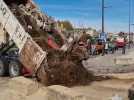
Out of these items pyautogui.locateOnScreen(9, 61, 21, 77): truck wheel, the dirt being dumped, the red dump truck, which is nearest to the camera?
the dirt being dumped

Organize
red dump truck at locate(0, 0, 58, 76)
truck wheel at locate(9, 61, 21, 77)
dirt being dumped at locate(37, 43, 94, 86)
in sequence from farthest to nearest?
truck wheel at locate(9, 61, 21, 77) < red dump truck at locate(0, 0, 58, 76) < dirt being dumped at locate(37, 43, 94, 86)

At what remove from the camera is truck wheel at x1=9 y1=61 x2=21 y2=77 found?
2057cm

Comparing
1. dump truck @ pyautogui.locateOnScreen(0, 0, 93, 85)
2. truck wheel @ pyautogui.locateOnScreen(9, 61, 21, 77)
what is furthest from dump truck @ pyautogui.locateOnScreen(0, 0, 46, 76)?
truck wheel @ pyautogui.locateOnScreen(9, 61, 21, 77)

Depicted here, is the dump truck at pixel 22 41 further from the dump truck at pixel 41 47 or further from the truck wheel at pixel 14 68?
the truck wheel at pixel 14 68

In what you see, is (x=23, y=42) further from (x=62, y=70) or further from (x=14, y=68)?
(x=14, y=68)

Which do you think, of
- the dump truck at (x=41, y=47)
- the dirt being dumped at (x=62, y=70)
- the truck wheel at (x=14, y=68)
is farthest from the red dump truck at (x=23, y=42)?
the dirt being dumped at (x=62, y=70)

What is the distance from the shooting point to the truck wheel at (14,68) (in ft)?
67.5

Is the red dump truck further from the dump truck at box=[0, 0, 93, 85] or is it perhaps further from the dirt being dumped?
the dirt being dumped

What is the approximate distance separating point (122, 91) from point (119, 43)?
33.2 meters

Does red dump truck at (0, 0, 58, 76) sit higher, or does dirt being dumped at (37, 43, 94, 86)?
red dump truck at (0, 0, 58, 76)

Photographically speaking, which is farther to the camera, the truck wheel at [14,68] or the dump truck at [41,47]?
the truck wheel at [14,68]

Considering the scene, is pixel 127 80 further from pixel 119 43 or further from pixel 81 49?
pixel 119 43

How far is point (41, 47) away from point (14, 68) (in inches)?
111

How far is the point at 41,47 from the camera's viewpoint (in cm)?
1884
